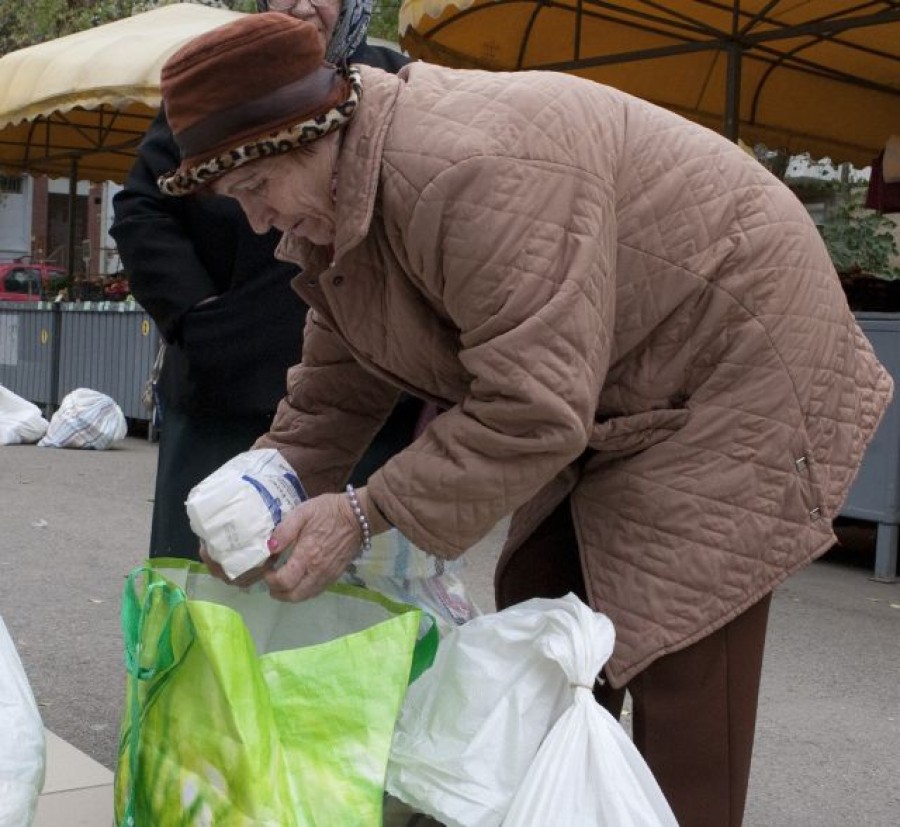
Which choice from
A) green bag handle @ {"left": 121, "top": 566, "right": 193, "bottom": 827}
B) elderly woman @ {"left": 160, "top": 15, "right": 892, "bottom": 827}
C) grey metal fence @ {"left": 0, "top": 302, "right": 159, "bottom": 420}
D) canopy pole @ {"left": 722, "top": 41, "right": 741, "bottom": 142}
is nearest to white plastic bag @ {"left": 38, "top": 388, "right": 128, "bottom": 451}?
grey metal fence @ {"left": 0, "top": 302, "right": 159, "bottom": 420}

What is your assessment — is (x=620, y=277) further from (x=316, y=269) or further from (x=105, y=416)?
(x=105, y=416)

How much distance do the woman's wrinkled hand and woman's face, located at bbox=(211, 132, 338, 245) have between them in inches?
15.5

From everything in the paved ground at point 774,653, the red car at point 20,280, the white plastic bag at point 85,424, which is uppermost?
the paved ground at point 774,653

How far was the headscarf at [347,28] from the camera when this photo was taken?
289cm

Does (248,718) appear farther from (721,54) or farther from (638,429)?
(721,54)

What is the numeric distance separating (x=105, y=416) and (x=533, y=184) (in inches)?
389

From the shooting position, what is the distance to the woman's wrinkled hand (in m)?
1.98

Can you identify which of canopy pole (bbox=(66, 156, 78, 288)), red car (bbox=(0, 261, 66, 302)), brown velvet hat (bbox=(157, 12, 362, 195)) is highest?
brown velvet hat (bbox=(157, 12, 362, 195))

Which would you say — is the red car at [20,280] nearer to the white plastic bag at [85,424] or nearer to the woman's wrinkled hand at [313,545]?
the white plastic bag at [85,424]

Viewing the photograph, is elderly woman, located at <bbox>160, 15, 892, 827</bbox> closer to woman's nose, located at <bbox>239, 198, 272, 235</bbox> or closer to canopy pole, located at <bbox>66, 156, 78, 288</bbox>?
woman's nose, located at <bbox>239, 198, 272, 235</bbox>

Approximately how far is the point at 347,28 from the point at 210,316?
2.16 ft

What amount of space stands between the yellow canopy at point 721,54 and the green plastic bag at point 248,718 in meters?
5.22

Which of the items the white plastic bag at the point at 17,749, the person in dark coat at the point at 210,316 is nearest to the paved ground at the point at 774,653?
the person in dark coat at the point at 210,316

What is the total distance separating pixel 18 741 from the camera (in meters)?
2.15
